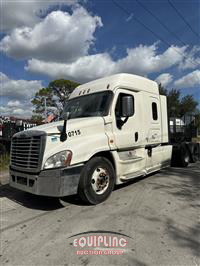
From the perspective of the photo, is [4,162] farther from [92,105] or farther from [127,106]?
[127,106]

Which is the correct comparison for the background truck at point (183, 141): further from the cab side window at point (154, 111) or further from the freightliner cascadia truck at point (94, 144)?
the freightliner cascadia truck at point (94, 144)

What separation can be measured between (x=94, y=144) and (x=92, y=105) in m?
1.23

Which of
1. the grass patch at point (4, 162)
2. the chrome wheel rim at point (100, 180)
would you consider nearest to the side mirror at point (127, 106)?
the chrome wheel rim at point (100, 180)

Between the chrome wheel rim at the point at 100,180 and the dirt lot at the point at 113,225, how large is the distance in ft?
1.03

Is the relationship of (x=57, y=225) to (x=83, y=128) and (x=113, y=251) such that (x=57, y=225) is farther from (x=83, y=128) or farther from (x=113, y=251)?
(x=83, y=128)

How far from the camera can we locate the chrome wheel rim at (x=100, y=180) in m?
4.13

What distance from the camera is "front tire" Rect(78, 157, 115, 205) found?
3.91 metres

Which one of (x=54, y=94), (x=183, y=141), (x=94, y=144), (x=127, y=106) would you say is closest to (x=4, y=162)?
(x=94, y=144)

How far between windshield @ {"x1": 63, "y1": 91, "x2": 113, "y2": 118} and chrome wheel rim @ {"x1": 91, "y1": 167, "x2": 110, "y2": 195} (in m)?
1.31

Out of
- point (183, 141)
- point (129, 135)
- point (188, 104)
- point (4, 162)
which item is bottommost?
point (4, 162)

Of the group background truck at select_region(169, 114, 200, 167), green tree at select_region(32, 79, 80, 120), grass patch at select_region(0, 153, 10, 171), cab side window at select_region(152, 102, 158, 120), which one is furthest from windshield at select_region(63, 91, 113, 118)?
green tree at select_region(32, 79, 80, 120)

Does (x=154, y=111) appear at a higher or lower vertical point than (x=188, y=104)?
lower

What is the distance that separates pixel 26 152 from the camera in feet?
13.0

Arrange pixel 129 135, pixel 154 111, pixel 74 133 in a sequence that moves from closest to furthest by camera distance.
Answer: pixel 74 133 → pixel 129 135 → pixel 154 111
